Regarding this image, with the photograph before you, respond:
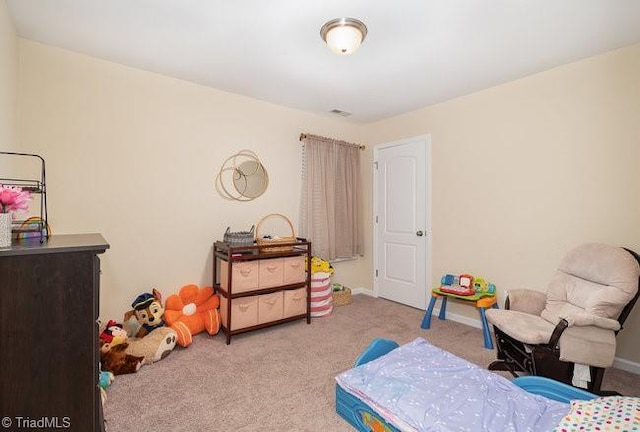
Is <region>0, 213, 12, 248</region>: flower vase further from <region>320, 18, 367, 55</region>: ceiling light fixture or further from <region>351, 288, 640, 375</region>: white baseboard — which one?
<region>351, 288, 640, 375</region>: white baseboard

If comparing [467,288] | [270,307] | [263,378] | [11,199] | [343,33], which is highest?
[343,33]

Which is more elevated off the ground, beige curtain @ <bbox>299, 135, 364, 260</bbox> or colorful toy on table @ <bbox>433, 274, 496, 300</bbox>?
beige curtain @ <bbox>299, 135, 364, 260</bbox>

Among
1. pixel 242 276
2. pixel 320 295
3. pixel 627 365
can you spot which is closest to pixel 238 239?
pixel 242 276

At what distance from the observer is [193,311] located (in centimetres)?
294

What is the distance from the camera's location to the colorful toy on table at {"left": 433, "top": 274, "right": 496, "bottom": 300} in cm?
301

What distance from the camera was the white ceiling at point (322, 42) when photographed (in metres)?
1.92

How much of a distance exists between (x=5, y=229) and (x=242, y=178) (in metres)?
2.38

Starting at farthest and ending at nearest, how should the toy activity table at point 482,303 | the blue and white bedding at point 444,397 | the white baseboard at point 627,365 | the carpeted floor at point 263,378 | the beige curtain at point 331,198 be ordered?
the beige curtain at point 331,198 → the toy activity table at point 482,303 → the white baseboard at point 627,365 → the carpeted floor at point 263,378 → the blue and white bedding at point 444,397

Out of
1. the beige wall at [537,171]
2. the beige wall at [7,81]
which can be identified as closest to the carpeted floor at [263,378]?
the beige wall at [537,171]

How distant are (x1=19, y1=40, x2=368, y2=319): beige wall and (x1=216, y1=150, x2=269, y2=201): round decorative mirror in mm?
74

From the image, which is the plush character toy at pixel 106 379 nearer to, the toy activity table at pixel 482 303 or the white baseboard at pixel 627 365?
the toy activity table at pixel 482 303

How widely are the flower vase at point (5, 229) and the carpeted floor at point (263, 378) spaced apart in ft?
3.88

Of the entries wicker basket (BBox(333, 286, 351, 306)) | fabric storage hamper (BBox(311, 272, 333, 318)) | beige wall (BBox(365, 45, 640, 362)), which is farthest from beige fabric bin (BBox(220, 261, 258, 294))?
beige wall (BBox(365, 45, 640, 362))

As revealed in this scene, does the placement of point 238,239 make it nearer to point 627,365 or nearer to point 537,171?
point 537,171
